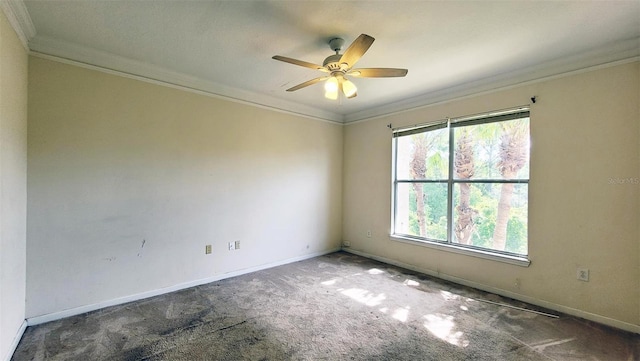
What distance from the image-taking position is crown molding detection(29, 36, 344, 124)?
2.60 metres

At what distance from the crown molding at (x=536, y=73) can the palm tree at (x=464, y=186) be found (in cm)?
53

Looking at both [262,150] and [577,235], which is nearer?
[577,235]

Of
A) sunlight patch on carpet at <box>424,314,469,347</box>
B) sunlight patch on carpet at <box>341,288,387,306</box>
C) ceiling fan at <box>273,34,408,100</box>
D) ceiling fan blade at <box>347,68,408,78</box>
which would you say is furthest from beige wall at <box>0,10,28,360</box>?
sunlight patch on carpet at <box>424,314,469,347</box>

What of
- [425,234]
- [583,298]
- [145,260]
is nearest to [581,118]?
[583,298]

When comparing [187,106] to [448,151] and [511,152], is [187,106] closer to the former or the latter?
[448,151]

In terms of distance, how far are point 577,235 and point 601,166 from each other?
2.30 ft

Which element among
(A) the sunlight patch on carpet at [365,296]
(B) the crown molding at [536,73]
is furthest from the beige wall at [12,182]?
(B) the crown molding at [536,73]

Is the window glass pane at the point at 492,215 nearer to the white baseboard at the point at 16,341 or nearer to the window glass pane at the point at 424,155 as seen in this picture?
the window glass pane at the point at 424,155

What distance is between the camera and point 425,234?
4.12m

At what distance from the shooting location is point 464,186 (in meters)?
3.70

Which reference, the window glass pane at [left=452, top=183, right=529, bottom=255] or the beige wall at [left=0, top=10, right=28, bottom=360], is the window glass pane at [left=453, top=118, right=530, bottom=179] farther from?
the beige wall at [left=0, top=10, right=28, bottom=360]

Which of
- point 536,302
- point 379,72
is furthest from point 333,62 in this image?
point 536,302

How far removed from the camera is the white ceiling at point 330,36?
2.05m

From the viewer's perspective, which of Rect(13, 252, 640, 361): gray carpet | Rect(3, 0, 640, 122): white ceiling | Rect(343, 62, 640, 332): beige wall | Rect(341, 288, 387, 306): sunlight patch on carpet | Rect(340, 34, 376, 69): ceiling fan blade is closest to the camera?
Rect(340, 34, 376, 69): ceiling fan blade
